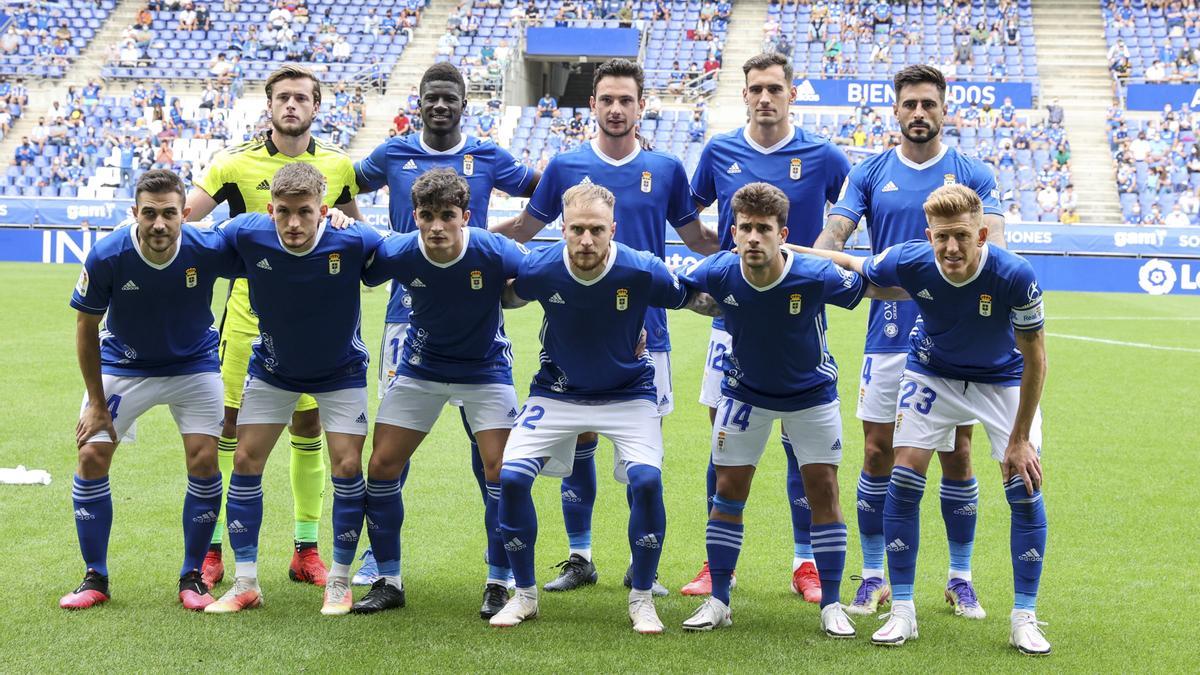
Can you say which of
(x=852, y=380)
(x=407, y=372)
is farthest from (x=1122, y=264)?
(x=407, y=372)

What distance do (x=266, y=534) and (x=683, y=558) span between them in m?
2.34

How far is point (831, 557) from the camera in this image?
536 cm

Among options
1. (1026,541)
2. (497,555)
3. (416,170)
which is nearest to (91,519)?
(497,555)

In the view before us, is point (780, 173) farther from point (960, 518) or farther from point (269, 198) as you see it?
point (269, 198)

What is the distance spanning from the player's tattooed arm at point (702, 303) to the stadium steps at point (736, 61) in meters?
28.1

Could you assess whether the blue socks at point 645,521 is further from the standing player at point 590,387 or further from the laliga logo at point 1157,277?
the laliga logo at point 1157,277

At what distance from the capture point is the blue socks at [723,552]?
5.42 m

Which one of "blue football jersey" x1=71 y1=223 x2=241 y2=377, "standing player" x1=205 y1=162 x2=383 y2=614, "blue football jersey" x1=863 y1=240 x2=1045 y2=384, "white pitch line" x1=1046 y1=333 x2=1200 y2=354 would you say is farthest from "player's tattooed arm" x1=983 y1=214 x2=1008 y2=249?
"white pitch line" x1=1046 y1=333 x2=1200 y2=354

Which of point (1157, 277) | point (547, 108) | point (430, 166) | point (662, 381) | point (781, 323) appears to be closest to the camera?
point (781, 323)

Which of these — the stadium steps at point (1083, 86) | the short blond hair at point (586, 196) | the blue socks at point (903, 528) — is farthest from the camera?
the stadium steps at point (1083, 86)

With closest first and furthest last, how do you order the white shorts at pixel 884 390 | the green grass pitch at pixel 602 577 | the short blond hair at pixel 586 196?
1. the green grass pitch at pixel 602 577
2. the short blond hair at pixel 586 196
3. the white shorts at pixel 884 390

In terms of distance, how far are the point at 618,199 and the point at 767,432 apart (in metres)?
1.46

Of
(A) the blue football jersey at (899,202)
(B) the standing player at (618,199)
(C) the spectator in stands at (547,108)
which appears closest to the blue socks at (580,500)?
(B) the standing player at (618,199)

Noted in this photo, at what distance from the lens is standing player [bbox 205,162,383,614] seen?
545cm
